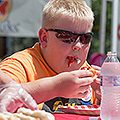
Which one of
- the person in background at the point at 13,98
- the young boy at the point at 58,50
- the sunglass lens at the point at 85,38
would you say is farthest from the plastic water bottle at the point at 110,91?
the person in background at the point at 13,98

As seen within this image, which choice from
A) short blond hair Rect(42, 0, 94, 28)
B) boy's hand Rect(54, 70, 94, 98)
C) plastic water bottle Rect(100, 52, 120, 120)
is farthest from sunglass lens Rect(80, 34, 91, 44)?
boy's hand Rect(54, 70, 94, 98)

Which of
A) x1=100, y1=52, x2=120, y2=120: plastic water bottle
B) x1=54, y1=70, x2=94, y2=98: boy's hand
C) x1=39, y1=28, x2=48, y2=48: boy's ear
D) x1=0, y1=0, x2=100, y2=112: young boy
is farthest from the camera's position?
x1=39, y1=28, x2=48, y2=48: boy's ear

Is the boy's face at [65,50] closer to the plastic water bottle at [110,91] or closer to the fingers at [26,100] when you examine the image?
the plastic water bottle at [110,91]

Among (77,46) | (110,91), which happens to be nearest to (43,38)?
(77,46)

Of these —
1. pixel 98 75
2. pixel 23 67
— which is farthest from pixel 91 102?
pixel 23 67

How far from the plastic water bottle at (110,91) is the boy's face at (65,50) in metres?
0.25

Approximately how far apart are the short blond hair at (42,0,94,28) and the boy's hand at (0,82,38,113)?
823 millimetres

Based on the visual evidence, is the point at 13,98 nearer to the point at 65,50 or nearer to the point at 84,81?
the point at 84,81

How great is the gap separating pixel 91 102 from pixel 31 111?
2.97 ft

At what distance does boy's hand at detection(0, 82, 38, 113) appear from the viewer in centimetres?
88

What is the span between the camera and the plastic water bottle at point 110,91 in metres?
1.27

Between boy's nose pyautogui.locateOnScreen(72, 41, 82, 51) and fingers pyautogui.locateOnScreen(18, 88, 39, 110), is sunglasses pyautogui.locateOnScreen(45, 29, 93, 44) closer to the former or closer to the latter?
boy's nose pyautogui.locateOnScreen(72, 41, 82, 51)

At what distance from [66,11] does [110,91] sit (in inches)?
23.8

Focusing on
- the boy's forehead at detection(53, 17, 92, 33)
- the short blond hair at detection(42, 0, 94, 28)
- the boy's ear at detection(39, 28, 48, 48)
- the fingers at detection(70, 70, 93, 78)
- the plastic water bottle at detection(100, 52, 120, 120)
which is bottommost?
the plastic water bottle at detection(100, 52, 120, 120)
